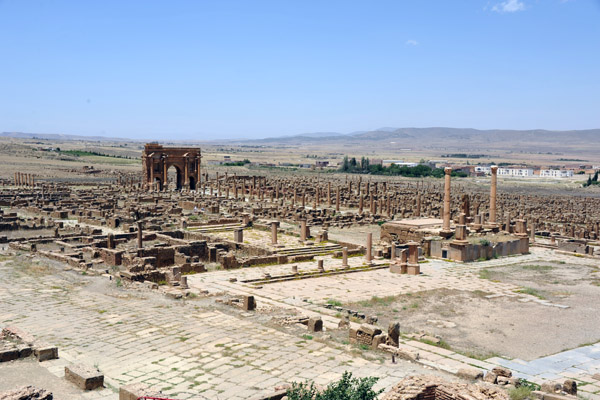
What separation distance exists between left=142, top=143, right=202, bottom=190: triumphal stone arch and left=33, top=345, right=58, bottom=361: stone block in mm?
52050

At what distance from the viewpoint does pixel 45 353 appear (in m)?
12.1

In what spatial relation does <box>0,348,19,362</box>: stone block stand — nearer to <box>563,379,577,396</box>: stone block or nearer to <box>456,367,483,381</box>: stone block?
<box>456,367,483,381</box>: stone block

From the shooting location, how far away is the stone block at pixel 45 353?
1209 centimetres

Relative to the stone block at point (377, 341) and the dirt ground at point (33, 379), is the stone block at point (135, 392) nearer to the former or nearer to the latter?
the dirt ground at point (33, 379)

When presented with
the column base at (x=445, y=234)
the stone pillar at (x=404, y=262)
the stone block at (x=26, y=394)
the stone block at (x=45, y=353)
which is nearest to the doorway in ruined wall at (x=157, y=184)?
the column base at (x=445, y=234)

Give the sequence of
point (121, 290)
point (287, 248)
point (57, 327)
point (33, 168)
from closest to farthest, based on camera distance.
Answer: point (57, 327), point (121, 290), point (287, 248), point (33, 168)

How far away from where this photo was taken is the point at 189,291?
19328 mm

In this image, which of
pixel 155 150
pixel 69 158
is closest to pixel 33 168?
pixel 69 158

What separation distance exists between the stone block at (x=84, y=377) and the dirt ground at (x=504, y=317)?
8.64 metres

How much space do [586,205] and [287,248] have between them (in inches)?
1950

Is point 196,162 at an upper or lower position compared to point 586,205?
upper

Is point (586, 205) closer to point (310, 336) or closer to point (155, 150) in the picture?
point (155, 150)

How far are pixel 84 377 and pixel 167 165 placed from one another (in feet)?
187

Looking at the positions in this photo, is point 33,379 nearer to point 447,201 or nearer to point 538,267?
point 538,267
